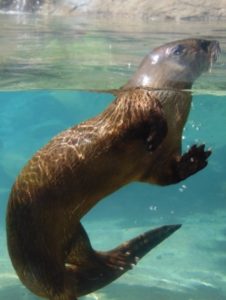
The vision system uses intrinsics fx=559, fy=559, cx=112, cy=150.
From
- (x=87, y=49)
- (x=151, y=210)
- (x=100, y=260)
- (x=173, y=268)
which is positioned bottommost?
(x=151, y=210)

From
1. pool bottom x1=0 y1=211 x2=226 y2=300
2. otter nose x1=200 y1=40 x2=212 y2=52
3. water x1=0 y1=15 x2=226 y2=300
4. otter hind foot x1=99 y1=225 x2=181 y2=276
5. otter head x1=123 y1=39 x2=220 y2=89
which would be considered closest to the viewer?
otter hind foot x1=99 y1=225 x2=181 y2=276

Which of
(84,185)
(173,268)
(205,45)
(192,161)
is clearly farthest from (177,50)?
(173,268)

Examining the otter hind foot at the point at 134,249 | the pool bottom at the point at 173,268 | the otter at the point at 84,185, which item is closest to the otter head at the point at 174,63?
the otter at the point at 84,185

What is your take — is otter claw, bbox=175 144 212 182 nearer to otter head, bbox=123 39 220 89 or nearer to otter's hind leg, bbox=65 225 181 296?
otter's hind leg, bbox=65 225 181 296

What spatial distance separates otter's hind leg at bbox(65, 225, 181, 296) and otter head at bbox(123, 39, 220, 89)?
54.3 inches

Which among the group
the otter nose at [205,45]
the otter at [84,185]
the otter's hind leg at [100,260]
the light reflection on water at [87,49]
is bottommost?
the otter's hind leg at [100,260]

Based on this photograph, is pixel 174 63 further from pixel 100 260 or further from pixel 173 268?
pixel 173 268

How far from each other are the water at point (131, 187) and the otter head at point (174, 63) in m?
2.69

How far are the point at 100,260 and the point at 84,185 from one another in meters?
0.59

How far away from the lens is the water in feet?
30.8

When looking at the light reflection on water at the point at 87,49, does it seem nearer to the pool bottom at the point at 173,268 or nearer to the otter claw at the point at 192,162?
the pool bottom at the point at 173,268

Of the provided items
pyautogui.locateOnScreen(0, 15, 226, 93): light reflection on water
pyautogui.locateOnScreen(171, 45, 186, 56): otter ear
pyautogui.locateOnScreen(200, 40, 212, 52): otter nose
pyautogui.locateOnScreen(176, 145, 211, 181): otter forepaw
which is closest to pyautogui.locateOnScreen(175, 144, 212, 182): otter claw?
pyautogui.locateOnScreen(176, 145, 211, 181): otter forepaw

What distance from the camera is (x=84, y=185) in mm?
3834

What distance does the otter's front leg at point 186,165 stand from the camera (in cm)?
413
